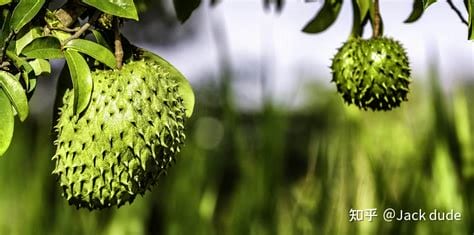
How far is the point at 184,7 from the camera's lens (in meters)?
1.24

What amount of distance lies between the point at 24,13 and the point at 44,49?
5cm

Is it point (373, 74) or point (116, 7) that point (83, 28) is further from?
point (373, 74)

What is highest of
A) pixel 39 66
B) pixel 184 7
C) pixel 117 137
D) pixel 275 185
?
pixel 184 7

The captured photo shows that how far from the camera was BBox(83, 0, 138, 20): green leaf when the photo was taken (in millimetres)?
927

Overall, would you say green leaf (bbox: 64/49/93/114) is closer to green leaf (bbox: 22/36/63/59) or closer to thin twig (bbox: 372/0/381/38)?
green leaf (bbox: 22/36/63/59)

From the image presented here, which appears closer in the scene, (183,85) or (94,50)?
(94,50)

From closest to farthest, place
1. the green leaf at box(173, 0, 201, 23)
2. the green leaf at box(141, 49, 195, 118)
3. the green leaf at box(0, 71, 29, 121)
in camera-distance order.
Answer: the green leaf at box(0, 71, 29, 121) → the green leaf at box(141, 49, 195, 118) → the green leaf at box(173, 0, 201, 23)

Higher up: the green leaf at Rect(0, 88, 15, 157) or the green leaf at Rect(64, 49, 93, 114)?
the green leaf at Rect(64, 49, 93, 114)

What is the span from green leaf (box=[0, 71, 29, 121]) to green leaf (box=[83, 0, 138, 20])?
0.14 metres

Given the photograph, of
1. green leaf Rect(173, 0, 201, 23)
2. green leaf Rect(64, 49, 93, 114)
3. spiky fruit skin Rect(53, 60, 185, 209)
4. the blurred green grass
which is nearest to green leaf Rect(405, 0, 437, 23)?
green leaf Rect(173, 0, 201, 23)

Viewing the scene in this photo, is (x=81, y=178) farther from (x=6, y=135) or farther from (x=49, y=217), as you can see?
(x=49, y=217)

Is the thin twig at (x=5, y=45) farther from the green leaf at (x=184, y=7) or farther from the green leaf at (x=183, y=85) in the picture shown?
the green leaf at (x=184, y=7)

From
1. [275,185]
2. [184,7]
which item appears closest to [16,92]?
[184,7]

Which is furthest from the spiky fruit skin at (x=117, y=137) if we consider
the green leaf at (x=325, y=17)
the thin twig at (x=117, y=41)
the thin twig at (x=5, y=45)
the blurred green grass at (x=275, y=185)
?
the blurred green grass at (x=275, y=185)
